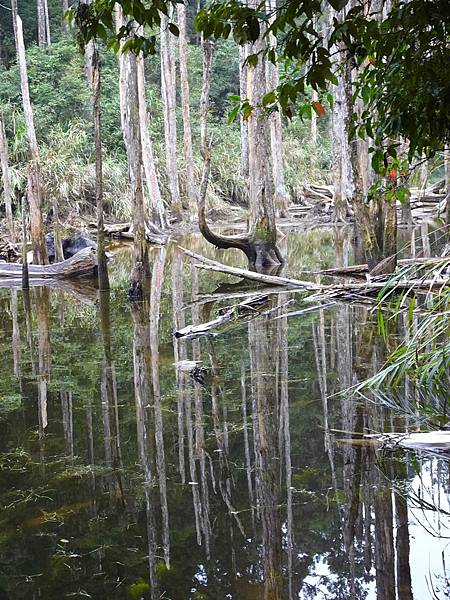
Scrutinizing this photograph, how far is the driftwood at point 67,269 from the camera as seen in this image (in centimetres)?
1617

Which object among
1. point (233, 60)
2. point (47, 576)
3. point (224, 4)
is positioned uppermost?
point (233, 60)

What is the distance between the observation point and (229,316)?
33.1ft

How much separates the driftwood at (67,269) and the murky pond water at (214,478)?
24.4 feet

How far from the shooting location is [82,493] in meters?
4.63

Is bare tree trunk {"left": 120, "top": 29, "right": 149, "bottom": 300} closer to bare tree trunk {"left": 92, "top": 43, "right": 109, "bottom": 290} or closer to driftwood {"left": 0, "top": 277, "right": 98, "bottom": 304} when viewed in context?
bare tree trunk {"left": 92, "top": 43, "right": 109, "bottom": 290}

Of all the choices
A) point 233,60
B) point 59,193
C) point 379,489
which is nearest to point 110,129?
point 59,193

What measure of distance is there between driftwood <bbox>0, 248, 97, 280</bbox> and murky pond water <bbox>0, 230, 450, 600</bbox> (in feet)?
24.4

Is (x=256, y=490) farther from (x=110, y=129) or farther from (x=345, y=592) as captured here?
(x=110, y=129)

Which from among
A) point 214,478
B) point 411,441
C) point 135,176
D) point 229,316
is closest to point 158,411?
point 214,478

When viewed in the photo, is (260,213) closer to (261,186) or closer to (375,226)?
(261,186)

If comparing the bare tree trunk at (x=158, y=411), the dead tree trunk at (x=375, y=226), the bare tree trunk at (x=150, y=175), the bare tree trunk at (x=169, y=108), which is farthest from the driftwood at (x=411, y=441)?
the bare tree trunk at (x=169, y=108)

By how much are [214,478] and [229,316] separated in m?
5.47

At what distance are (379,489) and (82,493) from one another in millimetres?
1740

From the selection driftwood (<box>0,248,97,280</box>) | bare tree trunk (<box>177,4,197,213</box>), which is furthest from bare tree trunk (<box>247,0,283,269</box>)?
bare tree trunk (<box>177,4,197,213</box>)
